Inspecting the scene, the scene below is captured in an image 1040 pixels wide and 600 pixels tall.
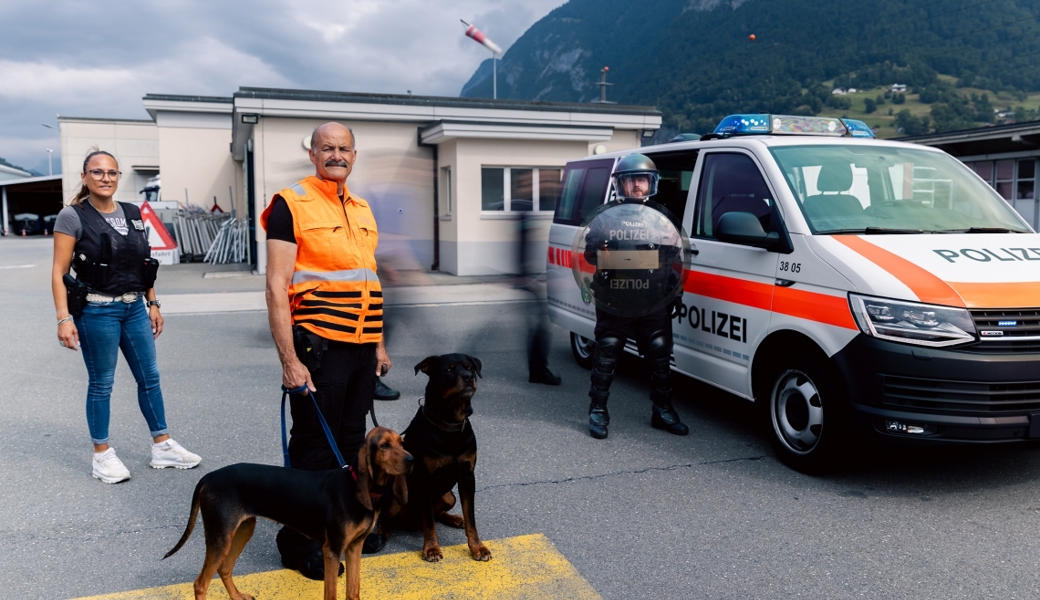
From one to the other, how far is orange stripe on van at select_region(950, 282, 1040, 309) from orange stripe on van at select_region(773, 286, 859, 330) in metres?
0.53

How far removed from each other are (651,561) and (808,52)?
101 meters

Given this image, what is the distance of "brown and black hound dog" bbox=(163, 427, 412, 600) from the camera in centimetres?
286

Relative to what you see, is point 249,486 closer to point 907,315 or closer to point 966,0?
point 907,315

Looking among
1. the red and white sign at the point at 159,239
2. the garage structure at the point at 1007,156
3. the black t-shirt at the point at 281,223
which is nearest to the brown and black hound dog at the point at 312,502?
the black t-shirt at the point at 281,223

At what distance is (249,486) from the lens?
2965 millimetres

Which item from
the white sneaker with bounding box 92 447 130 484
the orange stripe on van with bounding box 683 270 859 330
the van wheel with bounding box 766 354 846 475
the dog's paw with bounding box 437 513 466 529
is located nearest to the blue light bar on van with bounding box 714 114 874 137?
the orange stripe on van with bounding box 683 270 859 330

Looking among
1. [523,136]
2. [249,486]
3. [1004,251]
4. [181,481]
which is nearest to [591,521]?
[249,486]

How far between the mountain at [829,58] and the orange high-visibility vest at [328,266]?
57009 millimetres

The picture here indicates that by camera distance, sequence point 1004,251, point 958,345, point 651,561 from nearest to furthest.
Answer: point 651,561
point 958,345
point 1004,251

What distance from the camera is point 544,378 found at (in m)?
7.28

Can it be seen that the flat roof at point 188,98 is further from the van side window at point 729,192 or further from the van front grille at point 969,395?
the van front grille at point 969,395

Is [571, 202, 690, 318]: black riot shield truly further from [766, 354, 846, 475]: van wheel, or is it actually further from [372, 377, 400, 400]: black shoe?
[372, 377, 400, 400]: black shoe

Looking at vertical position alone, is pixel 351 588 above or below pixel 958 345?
below

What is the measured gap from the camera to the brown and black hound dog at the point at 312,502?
113 inches
